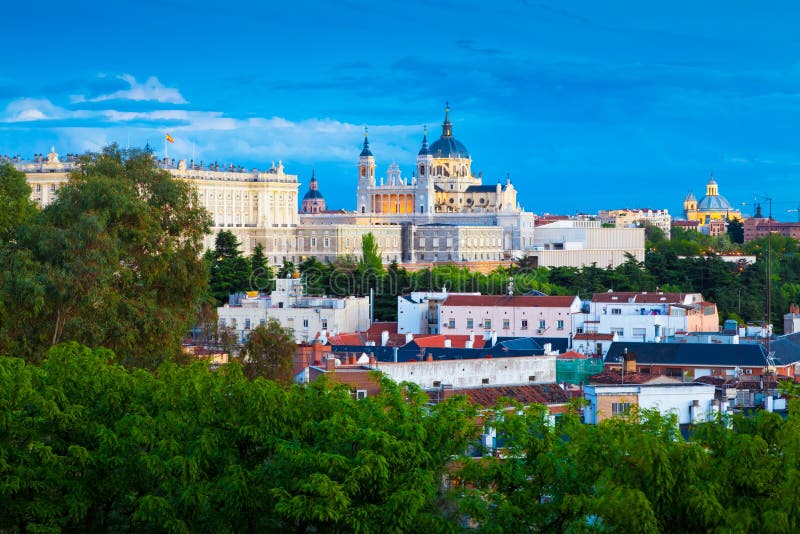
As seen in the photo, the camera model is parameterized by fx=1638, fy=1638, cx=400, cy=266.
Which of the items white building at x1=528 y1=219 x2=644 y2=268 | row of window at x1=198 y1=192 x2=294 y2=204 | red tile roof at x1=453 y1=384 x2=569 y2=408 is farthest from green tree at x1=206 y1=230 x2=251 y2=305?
white building at x1=528 y1=219 x2=644 y2=268

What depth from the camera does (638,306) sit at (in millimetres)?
66000

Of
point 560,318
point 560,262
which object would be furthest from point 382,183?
point 560,318

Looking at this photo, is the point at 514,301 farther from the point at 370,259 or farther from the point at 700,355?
the point at 370,259

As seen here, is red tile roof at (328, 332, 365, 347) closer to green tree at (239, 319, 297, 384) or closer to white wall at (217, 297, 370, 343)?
white wall at (217, 297, 370, 343)

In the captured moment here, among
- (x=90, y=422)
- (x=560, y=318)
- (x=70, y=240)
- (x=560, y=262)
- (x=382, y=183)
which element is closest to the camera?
(x=90, y=422)

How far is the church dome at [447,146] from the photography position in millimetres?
165250

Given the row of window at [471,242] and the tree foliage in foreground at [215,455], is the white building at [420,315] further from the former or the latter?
the row of window at [471,242]

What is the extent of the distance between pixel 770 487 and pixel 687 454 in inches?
38.3

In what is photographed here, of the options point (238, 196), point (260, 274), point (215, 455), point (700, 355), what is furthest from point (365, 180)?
point (215, 455)

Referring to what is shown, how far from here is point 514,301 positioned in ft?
224

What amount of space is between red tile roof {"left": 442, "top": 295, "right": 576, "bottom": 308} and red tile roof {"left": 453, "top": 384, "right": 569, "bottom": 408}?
25.9m

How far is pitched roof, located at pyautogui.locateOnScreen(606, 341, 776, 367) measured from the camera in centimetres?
4694

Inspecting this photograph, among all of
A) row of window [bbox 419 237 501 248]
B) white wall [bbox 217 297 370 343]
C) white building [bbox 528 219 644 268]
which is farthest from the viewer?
white building [bbox 528 219 644 268]

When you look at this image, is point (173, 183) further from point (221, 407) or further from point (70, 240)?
point (221, 407)
